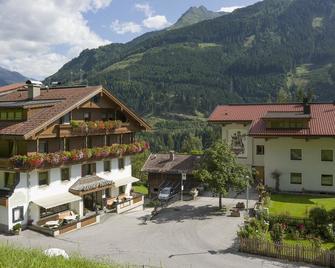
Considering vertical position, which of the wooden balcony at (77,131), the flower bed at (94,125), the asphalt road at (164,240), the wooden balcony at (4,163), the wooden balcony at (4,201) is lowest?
the asphalt road at (164,240)

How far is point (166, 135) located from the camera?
189 meters

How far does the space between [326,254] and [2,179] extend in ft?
83.5

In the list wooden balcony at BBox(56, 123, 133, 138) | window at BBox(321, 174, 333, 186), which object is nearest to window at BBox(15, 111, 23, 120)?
wooden balcony at BBox(56, 123, 133, 138)

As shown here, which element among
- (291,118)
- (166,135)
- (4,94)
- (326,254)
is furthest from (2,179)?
(166,135)

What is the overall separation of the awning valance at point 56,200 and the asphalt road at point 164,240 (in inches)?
95.3

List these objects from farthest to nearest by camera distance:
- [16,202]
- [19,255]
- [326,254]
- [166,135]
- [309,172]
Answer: [166,135] < [309,172] < [16,202] < [326,254] < [19,255]

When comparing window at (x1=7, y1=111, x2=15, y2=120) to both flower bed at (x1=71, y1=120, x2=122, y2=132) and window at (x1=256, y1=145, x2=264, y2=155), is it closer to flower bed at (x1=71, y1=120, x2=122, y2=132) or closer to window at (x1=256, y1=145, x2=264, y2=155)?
flower bed at (x1=71, y1=120, x2=122, y2=132)

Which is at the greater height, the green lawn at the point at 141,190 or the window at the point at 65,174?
the window at the point at 65,174

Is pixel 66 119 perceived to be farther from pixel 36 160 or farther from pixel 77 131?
pixel 36 160

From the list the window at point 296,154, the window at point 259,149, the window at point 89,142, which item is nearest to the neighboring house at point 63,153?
the window at point 89,142

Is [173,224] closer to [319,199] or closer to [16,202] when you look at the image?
[16,202]

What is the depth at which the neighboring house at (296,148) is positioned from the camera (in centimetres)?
4278

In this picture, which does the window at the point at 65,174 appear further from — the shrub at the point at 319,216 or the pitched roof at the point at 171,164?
the shrub at the point at 319,216

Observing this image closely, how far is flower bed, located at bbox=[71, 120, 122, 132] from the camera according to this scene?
121ft
